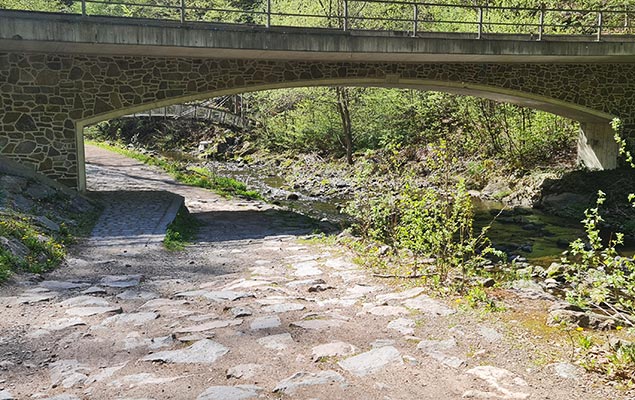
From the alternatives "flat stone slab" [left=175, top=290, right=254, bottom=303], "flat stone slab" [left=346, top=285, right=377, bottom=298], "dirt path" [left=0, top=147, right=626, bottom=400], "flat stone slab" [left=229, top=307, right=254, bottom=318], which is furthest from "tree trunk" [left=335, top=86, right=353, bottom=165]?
"flat stone slab" [left=229, top=307, right=254, bottom=318]

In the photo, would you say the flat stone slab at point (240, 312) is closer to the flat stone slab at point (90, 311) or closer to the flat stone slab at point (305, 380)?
the flat stone slab at point (90, 311)

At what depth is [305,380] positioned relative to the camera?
10.4 feet

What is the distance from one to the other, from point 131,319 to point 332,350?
1857 mm

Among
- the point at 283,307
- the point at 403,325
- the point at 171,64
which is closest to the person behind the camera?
the point at 403,325

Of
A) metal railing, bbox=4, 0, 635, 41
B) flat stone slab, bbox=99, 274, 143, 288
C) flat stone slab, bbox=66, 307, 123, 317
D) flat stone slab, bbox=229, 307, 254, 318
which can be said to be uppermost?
metal railing, bbox=4, 0, 635, 41

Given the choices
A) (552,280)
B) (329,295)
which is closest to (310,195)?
(552,280)

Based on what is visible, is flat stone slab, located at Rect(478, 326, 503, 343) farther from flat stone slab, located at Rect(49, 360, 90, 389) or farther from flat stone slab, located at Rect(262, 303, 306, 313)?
flat stone slab, located at Rect(49, 360, 90, 389)

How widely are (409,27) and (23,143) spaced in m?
16.1

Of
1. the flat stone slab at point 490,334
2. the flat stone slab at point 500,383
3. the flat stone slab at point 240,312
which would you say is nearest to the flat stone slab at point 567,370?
the flat stone slab at point 500,383

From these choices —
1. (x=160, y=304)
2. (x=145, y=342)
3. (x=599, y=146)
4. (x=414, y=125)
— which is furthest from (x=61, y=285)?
(x=414, y=125)

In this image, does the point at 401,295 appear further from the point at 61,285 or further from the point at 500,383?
the point at 61,285

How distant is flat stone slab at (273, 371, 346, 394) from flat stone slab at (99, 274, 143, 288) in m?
3.19

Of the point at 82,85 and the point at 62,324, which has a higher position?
the point at 82,85

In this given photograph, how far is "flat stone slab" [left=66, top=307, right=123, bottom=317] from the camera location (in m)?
4.62
